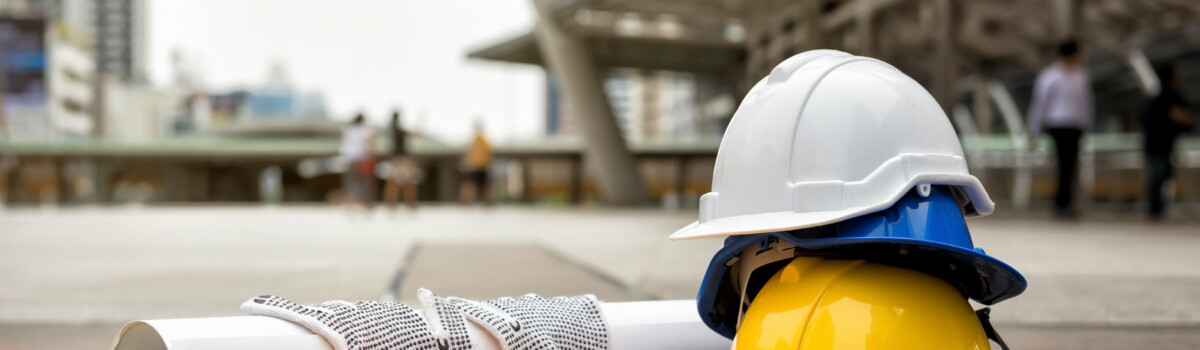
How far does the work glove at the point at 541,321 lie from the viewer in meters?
1.77

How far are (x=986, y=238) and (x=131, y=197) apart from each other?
37922 millimetres

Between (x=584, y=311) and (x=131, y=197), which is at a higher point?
(x=584, y=311)

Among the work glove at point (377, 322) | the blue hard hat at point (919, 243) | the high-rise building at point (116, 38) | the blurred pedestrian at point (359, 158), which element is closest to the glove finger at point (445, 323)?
the work glove at point (377, 322)

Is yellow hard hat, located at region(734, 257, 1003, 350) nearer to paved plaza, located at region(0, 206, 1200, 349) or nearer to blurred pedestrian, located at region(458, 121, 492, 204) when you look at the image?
paved plaza, located at region(0, 206, 1200, 349)

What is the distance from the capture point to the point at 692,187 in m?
27.2

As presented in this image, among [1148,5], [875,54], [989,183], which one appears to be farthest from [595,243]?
[1148,5]

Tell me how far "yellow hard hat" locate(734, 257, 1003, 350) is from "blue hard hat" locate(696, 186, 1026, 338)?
3 centimetres

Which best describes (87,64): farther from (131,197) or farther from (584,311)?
(584,311)

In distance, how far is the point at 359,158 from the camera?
1379 cm

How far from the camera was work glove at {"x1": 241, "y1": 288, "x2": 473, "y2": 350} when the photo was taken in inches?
64.1

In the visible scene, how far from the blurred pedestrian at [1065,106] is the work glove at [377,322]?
791 centimetres

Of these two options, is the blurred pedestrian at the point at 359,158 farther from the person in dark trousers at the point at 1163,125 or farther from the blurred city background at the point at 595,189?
the person in dark trousers at the point at 1163,125

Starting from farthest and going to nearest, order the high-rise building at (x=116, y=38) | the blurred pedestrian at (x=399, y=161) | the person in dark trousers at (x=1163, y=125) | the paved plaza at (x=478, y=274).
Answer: the high-rise building at (x=116, y=38)
the blurred pedestrian at (x=399, y=161)
the person in dark trousers at (x=1163, y=125)
the paved plaza at (x=478, y=274)

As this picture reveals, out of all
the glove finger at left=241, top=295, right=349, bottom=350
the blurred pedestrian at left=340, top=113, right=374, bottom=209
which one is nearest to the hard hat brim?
the glove finger at left=241, top=295, right=349, bottom=350
